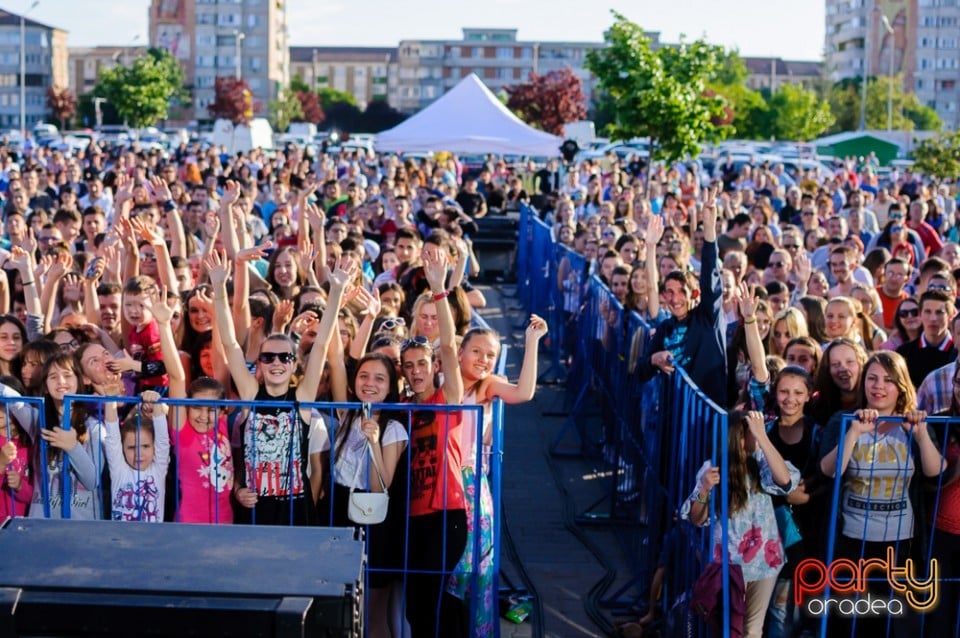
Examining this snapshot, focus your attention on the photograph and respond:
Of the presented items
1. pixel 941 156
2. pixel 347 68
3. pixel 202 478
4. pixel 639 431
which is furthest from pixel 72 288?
pixel 347 68

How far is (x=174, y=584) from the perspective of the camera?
3.37m

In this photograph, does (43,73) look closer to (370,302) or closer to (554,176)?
(554,176)

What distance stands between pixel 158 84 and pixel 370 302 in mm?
73943

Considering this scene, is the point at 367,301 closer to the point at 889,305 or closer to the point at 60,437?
the point at 60,437

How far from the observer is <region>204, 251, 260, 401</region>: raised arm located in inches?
247

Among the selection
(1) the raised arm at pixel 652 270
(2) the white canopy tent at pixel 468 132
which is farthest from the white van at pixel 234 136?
(1) the raised arm at pixel 652 270

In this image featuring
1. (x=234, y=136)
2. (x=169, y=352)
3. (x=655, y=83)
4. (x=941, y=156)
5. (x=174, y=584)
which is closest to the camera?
(x=174, y=584)

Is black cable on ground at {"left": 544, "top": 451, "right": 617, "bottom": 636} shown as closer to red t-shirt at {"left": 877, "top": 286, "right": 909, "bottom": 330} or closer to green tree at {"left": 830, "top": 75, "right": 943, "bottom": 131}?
red t-shirt at {"left": 877, "top": 286, "right": 909, "bottom": 330}

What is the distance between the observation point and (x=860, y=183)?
1144 inches

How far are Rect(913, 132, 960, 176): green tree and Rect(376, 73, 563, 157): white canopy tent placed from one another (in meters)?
9.86

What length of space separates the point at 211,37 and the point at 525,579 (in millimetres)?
128919

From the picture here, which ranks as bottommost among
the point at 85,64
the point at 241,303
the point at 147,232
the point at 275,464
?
the point at 275,464

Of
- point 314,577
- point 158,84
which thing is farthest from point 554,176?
point 158,84

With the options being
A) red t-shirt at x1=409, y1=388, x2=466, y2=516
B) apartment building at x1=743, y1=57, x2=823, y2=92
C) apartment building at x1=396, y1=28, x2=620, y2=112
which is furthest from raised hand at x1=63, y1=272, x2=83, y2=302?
apartment building at x1=743, y1=57, x2=823, y2=92
